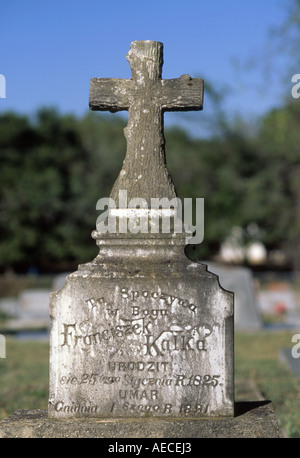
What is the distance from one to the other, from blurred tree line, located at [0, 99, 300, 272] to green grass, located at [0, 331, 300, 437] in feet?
64.3

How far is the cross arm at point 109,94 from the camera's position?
492 centimetres

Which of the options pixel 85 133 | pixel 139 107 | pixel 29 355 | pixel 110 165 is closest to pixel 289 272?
pixel 110 165

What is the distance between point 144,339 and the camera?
446cm

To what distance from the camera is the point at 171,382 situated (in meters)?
4.42

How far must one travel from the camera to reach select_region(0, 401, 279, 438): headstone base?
4.14 metres

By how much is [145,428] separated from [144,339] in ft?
1.93

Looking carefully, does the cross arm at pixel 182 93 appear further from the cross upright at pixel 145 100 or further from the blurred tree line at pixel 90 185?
the blurred tree line at pixel 90 185

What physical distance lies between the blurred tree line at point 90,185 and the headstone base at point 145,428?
28009mm

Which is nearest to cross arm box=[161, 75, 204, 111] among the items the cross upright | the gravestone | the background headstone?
the cross upright

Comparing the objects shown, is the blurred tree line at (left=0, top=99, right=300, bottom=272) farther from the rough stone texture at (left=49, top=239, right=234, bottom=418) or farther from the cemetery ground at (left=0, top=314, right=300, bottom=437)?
the rough stone texture at (left=49, top=239, right=234, bottom=418)

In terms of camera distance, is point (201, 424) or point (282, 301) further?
point (282, 301)

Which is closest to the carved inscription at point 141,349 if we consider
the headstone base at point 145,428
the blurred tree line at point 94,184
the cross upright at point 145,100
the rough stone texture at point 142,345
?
the rough stone texture at point 142,345

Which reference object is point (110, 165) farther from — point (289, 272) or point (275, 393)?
point (275, 393)
